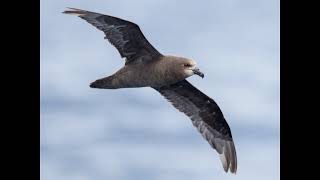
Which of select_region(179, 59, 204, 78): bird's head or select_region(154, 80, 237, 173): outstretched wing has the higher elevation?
select_region(179, 59, 204, 78): bird's head

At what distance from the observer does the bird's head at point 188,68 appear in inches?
511

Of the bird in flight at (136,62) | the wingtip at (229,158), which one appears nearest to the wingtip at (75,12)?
the bird in flight at (136,62)

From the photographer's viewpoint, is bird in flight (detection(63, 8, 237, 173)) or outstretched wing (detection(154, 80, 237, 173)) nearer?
bird in flight (detection(63, 8, 237, 173))

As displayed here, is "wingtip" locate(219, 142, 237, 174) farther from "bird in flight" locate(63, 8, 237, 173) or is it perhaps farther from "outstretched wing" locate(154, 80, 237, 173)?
"bird in flight" locate(63, 8, 237, 173)

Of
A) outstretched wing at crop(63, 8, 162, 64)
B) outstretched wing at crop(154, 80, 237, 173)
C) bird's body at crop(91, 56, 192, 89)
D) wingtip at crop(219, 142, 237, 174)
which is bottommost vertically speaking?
wingtip at crop(219, 142, 237, 174)

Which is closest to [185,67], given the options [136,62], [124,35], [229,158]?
[136,62]

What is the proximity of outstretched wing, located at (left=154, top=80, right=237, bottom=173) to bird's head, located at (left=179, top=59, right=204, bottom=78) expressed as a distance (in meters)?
1.43

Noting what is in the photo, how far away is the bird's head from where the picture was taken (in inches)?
511

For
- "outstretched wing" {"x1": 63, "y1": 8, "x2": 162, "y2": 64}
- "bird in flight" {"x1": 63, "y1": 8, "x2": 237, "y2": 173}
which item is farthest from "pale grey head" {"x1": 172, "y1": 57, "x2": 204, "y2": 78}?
"outstretched wing" {"x1": 63, "y1": 8, "x2": 162, "y2": 64}

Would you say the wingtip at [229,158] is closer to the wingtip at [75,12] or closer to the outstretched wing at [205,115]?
the outstretched wing at [205,115]
